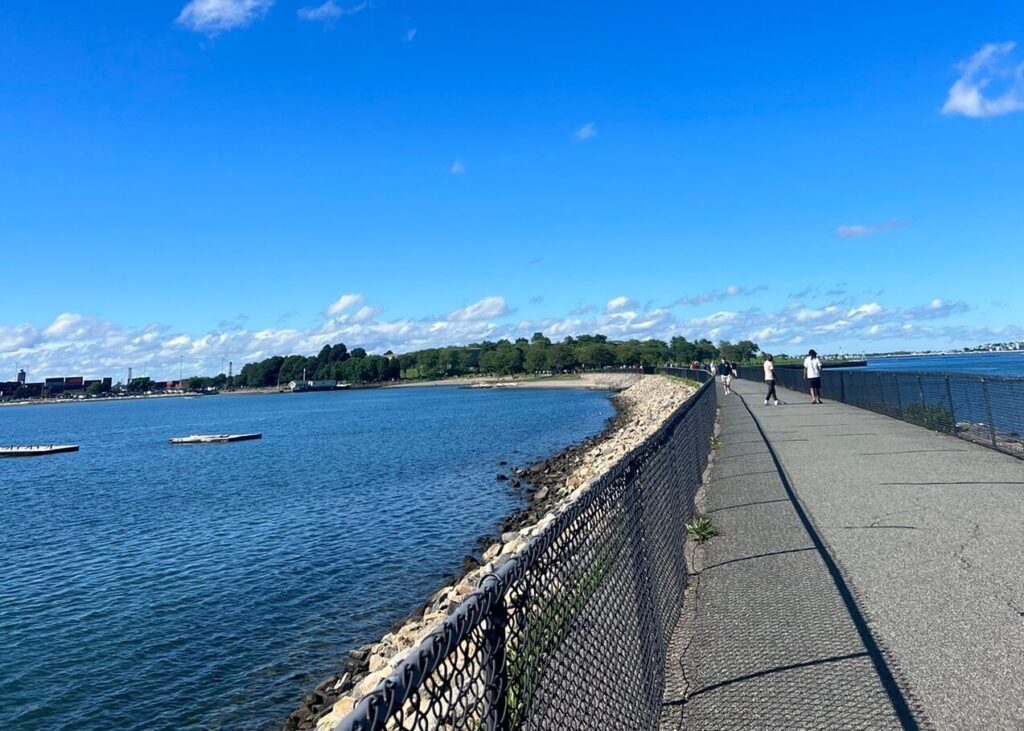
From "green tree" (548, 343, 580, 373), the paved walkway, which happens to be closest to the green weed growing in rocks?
the paved walkway

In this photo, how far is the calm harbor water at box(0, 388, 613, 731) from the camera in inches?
410

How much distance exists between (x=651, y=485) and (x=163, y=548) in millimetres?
17761

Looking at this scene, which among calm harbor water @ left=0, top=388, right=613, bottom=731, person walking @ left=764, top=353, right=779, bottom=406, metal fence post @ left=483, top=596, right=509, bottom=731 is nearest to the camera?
metal fence post @ left=483, top=596, right=509, bottom=731

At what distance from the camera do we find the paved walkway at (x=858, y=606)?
409 cm

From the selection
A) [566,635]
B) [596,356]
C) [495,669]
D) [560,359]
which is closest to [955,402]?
[566,635]

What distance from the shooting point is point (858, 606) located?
18.1ft

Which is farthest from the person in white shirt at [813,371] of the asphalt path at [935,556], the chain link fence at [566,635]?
the chain link fence at [566,635]

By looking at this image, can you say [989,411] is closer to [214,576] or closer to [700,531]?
[700,531]

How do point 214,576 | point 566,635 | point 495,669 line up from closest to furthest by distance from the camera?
point 495,669 < point 566,635 < point 214,576

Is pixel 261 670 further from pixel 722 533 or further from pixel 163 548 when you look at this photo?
pixel 163 548

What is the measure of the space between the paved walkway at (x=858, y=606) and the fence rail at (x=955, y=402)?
2.12m

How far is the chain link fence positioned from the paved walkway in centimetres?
47

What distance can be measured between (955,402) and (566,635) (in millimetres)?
15422

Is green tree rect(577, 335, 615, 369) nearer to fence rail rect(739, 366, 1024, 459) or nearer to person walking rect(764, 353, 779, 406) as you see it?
person walking rect(764, 353, 779, 406)
